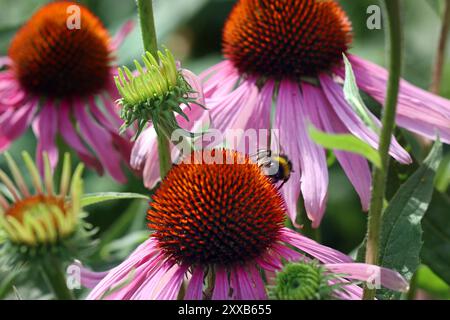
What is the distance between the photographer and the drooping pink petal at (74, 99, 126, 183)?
56.1 inches

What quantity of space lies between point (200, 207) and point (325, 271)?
0.55 feet

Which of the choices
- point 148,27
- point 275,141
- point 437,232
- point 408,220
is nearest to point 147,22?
point 148,27

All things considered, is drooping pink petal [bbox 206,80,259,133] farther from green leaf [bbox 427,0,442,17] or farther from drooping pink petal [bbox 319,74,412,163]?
green leaf [bbox 427,0,442,17]

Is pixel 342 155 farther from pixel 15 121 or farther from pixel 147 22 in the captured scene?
pixel 15 121

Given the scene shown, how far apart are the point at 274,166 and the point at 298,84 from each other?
0.84ft

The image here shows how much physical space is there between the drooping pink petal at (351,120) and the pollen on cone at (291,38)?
34 mm

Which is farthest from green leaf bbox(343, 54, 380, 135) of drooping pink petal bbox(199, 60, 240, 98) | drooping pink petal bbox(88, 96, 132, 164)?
drooping pink petal bbox(88, 96, 132, 164)

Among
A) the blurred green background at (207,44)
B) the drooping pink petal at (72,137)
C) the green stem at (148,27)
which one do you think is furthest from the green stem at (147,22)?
the blurred green background at (207,44)

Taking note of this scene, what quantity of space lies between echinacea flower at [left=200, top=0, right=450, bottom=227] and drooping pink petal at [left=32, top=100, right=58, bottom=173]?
0.35m

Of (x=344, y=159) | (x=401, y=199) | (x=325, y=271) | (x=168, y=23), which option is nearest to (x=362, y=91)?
(x=344, y=159)

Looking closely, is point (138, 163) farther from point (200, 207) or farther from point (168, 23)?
point (168, 23)

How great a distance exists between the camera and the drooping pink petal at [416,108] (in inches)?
41.4

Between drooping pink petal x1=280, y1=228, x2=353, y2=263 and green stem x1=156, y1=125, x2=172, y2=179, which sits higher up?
green stem x1=156, y1=125, x2=172, y2=179
